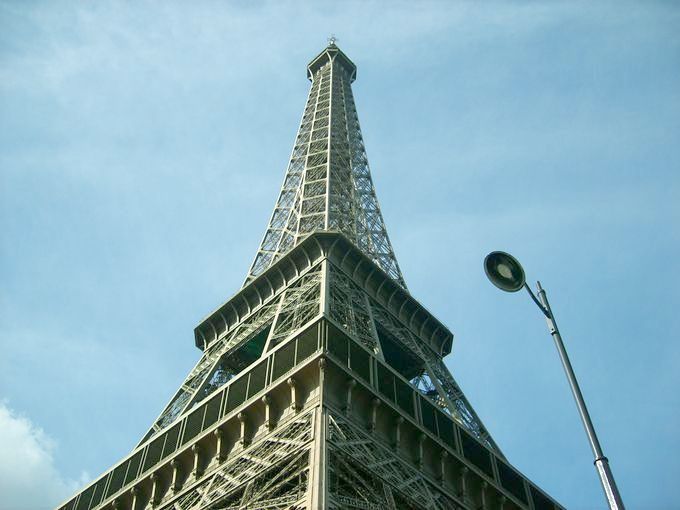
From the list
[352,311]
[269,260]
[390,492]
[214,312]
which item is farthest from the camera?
[269,260]

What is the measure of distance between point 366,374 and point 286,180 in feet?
138

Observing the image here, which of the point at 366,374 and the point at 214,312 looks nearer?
the point at 366,374

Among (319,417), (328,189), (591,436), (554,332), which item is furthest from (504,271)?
(328,189)

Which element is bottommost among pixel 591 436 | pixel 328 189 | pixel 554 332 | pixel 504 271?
pixel 591 436

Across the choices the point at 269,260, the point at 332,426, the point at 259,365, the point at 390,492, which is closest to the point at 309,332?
the point at 259,365

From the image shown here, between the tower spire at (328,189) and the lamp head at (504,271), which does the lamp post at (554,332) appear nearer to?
the lamp head at (504,271)

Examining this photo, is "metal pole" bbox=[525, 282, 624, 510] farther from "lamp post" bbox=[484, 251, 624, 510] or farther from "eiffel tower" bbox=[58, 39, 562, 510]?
"eiffel tower" bbox=[58, 39, 562, 510]

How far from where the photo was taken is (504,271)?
19844 millimetres

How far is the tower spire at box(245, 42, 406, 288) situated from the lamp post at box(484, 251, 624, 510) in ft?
97.6

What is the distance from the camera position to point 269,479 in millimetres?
25734

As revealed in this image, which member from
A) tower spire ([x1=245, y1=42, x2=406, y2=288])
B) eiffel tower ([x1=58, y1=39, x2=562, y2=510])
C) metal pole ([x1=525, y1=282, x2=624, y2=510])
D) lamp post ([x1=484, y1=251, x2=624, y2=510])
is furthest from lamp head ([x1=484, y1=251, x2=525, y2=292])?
tower spire ([x1=245, y1=42, x2=406, y2=288])

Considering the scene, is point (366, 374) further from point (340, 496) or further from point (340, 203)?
point (340, 203)

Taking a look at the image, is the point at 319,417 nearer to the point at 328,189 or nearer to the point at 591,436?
the point at 591,436

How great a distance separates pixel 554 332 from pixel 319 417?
10352 mm
